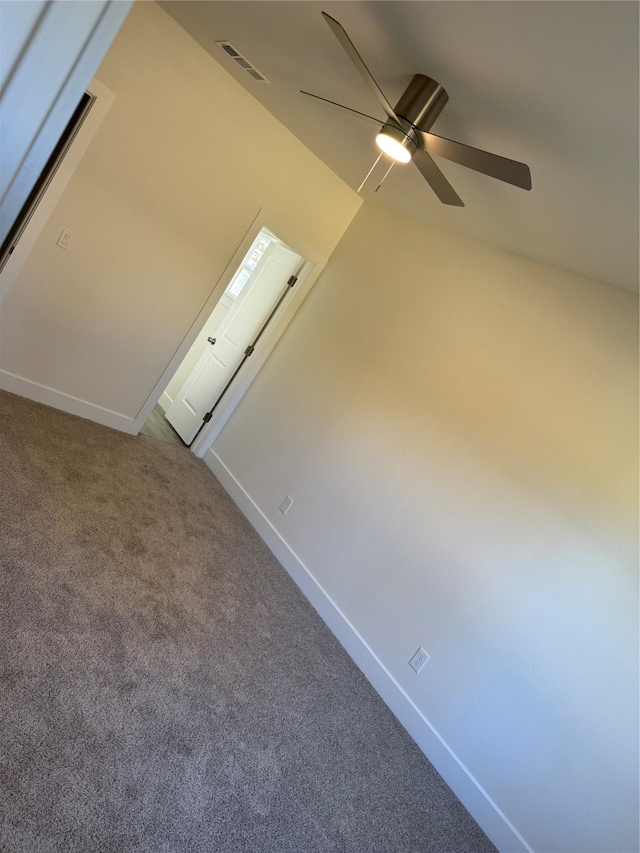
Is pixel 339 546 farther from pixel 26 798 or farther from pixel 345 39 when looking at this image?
pixel 345 39

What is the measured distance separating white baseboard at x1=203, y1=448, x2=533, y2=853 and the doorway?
3.20ft

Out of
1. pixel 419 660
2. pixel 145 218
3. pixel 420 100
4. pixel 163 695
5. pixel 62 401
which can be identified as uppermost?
pixel 420 100

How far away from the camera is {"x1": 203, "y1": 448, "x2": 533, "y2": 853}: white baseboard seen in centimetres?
287

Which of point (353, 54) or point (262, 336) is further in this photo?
point (262, 336)

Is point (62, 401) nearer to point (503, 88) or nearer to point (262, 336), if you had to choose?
point (262, 336)

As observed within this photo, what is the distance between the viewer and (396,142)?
2.25 metres

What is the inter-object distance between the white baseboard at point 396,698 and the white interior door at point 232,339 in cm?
102

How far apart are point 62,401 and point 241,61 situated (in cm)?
245

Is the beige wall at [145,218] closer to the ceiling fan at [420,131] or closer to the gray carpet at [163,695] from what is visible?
the gray carpet at [163,695]

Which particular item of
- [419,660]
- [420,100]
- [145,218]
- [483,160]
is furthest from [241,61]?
[419,660]

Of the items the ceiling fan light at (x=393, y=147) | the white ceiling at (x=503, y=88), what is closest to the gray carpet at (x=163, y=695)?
the ceiling fan light at (x=393, y=147)

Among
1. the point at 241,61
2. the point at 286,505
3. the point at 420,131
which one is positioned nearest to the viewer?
the point at 420,131

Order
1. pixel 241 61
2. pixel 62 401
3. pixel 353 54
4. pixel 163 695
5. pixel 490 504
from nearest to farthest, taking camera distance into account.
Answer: pixel 353 54 < pixel 163 695 < pixel 490 504 < pixel 241 61 < pixel 62 401

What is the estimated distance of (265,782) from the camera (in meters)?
2.33
